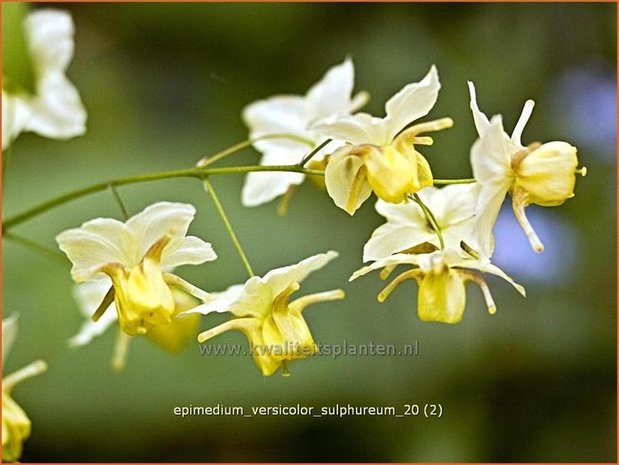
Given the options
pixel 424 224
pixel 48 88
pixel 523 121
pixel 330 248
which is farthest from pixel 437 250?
pixel 330 248

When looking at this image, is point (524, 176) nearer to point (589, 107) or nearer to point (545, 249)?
point (545, 249)

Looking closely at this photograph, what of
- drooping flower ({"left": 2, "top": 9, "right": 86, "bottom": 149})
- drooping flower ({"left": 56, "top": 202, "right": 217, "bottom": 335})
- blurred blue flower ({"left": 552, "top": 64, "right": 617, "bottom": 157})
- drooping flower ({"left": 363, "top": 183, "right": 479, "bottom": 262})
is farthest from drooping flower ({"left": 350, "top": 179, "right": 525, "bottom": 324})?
blurred blue flower ({"left": 552, "top": 64, "right": 617, "bottom": 157})

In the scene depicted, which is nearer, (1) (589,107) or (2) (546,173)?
(2) (546,173)

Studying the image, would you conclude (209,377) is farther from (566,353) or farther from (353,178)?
(353,178)

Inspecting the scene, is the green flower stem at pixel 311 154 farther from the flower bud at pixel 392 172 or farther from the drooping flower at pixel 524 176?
the drooping flower at pixel 524 176

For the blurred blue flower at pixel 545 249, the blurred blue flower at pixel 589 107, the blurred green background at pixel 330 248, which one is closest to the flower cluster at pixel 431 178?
the blurred green background at pixel 330 248

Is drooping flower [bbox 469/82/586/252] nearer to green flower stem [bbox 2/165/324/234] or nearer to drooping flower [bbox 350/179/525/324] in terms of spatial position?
drooping flower [bbox 350/179/525/324]
